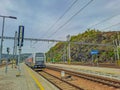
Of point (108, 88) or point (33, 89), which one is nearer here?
point (33, 89)

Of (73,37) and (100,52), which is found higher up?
(73,37)

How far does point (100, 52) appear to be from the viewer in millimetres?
106438

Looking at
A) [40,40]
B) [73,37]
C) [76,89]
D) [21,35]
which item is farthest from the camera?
[73,37]

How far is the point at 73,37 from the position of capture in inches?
7067

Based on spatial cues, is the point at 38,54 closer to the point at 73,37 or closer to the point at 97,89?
the point at 97,89

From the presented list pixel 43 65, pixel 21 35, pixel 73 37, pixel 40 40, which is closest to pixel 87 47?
pixel 40 40

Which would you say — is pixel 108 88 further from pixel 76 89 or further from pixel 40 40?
pixel 40 40

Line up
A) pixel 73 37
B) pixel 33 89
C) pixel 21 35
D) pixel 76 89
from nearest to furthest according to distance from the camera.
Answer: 1. pixel 33 89
2. pixel 76 89
3. pixel 21 35
4. pixel 73 37

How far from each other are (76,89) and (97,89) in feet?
5.18

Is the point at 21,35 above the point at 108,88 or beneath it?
above

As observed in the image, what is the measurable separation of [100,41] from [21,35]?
4268 inches

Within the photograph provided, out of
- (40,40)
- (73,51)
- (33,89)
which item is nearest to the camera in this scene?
(33,89)

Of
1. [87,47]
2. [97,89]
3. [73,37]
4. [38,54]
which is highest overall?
[73,37]

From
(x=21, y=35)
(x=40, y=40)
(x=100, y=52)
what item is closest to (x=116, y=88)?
(x=21, y=35)
